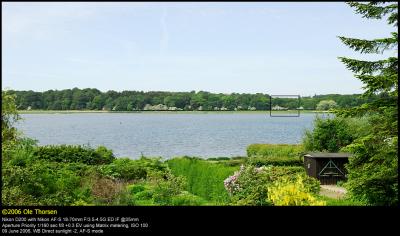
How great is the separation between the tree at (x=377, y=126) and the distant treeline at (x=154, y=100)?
1225 cm

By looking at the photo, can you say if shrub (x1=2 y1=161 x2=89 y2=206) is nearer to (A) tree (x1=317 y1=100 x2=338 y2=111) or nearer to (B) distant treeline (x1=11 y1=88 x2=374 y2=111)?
(B) distant treeline (x1=11 y1=88 x2=374 y2=111)

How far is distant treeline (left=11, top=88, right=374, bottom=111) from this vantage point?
968 inches

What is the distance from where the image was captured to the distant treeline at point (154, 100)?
80.7ft

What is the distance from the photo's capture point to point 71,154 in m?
24.7

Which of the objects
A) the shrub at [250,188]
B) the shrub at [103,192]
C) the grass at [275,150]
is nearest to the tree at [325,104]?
the grass at [275,150]

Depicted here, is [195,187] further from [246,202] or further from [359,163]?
[359,163]

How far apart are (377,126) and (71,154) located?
17777mm

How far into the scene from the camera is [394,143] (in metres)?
10.3

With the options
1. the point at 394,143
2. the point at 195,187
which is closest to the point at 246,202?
the point at 394,143

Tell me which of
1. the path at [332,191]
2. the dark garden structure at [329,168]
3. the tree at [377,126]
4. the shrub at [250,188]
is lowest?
the path at [332,191]

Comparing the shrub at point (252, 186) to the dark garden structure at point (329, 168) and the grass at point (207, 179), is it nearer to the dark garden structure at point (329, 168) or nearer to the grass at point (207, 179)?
the grass at point (207, 179)

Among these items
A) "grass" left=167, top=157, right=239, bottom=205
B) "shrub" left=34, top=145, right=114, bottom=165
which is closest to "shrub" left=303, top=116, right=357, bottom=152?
"grass" left=167, top=157, right=239, bottom=205
